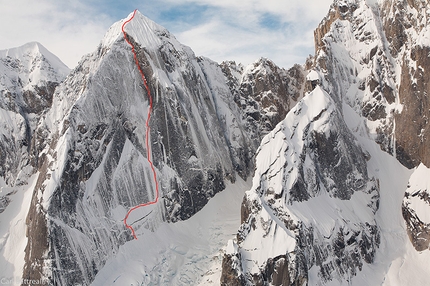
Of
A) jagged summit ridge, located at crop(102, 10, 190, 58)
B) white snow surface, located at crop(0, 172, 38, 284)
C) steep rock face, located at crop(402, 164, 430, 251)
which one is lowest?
steep rock face, located at crop(402, 164, 430, 251)

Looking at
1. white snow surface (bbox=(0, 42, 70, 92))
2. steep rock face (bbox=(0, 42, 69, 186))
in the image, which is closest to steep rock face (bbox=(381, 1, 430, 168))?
steep rock face (bbox=(0, 42, 69, 186))

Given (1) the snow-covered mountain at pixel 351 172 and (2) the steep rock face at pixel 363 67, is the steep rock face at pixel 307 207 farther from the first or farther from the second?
(2) the steep rock face at pixel 363 67

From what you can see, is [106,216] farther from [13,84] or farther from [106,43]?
[13,84]

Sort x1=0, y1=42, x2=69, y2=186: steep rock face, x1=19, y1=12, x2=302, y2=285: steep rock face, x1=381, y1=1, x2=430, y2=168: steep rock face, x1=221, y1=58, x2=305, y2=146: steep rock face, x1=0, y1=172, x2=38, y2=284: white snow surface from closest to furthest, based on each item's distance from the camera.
→ x1=19, y1=12, x2=302, y2=285: steep rock face < x1=0, y1=172, x2=38, y2=284: white snow surface < x1=381, y1=1, x2=430, y2=168: steep rock face < x1=0, y1=42, x2=69, y2=186: steep rock face < x1=221, y1=58, x2=305, y2=146: steep rock face

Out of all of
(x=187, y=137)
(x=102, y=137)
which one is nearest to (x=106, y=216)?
(x=102, y=137)

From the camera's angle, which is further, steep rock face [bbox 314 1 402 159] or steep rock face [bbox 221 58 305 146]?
steep rock face [bbox 221 58 305 146]

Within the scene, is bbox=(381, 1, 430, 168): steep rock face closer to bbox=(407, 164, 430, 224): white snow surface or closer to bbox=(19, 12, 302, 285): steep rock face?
bbox=(407, 164, 430, 224): white snow surface

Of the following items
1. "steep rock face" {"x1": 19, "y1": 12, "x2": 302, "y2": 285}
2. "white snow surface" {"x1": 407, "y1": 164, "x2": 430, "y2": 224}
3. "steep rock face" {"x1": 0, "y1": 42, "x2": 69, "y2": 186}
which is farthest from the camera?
"steep rock face" {"x1": 0, "y1": 42, "x2": 69, "y2": 186}
